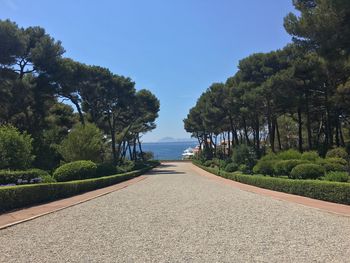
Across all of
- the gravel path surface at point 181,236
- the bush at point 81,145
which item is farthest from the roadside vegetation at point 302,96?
the bush at point 81,145

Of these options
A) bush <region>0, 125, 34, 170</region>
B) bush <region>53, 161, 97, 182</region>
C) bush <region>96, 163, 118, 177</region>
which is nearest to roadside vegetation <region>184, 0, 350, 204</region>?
bush <region>96, 163, 118, 177</region>

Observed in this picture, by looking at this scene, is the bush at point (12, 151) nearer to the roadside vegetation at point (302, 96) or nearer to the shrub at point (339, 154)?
the roadside vegetation at point (302, 96)

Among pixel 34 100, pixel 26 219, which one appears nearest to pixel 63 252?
pixel 26 219

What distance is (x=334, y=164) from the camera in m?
21.5

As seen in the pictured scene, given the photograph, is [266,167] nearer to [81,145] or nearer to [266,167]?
[266,167]

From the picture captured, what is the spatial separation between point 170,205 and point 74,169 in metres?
11.7

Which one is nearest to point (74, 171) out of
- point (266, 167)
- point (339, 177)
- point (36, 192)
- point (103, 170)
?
point (103, 170)

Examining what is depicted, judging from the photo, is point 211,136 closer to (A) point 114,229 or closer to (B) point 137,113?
(B) point 137,113

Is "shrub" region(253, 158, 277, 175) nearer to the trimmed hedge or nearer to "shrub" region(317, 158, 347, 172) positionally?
the trimmed hedge

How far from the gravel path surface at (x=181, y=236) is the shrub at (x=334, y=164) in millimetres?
8514

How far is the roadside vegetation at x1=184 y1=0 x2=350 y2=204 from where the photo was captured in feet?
55.8

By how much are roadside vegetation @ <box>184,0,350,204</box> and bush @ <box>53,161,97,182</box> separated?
9.56 m

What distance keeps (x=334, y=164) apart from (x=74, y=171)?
45.2ft

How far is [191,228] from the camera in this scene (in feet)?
32.7
